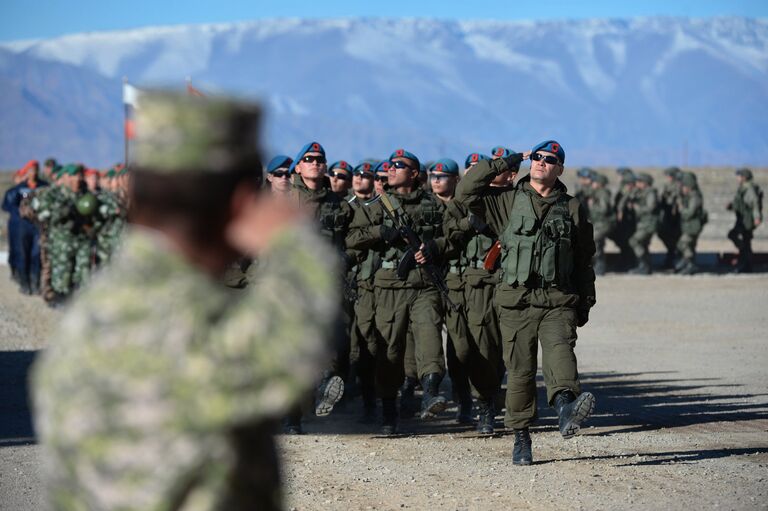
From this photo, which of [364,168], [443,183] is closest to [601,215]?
[364,168]

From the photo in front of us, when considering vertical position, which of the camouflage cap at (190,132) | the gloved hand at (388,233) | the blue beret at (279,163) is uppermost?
the blue beret at (279,163)

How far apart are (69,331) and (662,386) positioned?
1009 centimetres

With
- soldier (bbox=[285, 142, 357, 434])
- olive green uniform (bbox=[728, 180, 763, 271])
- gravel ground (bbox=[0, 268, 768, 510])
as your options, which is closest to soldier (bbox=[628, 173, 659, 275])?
olive green uniform (bbox=[728, 180, 763, 271])

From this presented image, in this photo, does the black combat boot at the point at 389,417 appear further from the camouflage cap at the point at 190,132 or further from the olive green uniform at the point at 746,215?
the olive green uniform at the point at 746,215

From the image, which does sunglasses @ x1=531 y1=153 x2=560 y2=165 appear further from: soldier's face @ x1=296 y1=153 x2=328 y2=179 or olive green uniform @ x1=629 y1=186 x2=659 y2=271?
olive green uniform @ x1=629 y1=186 x2=659 y2=271

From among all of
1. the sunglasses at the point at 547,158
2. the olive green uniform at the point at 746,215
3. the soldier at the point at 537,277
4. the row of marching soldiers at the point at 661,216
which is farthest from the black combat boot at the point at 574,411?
the olive green uniform at the point at 746,215

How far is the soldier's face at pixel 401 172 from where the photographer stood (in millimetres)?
10141

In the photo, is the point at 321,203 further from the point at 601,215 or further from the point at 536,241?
the point at 601,215

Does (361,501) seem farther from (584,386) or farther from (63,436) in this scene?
(584,386)

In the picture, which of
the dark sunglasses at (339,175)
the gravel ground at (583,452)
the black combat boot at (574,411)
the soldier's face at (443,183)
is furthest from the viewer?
the dark sunglasses at (339,175)

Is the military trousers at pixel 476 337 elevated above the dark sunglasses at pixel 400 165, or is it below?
below

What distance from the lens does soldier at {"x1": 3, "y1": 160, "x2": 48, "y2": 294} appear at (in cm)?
2089

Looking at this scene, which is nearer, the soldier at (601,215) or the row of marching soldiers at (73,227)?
the row of marching soldiers at (73,227)

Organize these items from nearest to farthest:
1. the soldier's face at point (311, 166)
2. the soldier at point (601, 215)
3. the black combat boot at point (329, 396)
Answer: the black combat boot at point (329, 396) → the soldier's face at point (311, 166) → the soldier at point (601, 215)
